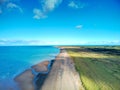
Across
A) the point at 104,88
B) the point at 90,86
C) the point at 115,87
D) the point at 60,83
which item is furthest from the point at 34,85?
the point at 115,87

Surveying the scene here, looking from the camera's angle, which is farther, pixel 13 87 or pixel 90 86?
pixel 13 87

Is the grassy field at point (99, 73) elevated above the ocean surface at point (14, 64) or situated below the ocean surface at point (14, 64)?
above

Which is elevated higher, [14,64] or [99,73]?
[99,73]

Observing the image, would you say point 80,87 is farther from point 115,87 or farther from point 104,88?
point 115,87

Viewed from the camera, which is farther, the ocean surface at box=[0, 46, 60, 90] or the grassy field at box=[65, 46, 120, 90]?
the ocean surface at box=[0, 46, 60, 90]

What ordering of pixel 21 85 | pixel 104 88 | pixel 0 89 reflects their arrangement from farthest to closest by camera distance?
1. pixel 21 85
2. pixel 0 89
3. pixel 104 88

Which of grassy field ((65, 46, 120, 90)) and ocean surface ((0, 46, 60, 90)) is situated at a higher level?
grassy field ((65, 46, 120, 90))

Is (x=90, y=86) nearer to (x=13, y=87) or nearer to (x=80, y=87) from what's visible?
(x=80, y=87)

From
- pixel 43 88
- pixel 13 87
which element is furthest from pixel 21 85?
pixel 43 88

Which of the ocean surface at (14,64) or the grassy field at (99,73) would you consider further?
the ocean surface at (14,64)

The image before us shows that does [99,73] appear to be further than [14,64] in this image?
No

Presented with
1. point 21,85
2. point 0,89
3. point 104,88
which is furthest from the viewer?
point 21,85
